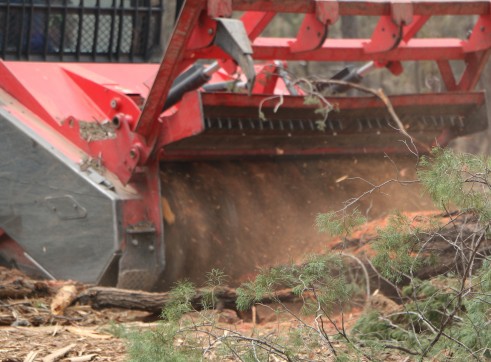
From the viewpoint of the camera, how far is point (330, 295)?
4.25 meters

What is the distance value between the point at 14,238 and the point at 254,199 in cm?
165

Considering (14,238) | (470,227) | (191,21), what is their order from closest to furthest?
(470,227) < (191,21) < (14,238)

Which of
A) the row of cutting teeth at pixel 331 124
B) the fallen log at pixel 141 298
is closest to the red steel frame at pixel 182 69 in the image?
the row of cutting teeth at pixel 331 124

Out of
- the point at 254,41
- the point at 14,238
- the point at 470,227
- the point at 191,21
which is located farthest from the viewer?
the point at 254,41

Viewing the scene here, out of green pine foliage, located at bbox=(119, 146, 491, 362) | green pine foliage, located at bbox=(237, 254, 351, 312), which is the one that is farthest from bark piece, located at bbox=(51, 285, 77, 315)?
green pine foliage, located at bbox=(237, 254, 351, 312)

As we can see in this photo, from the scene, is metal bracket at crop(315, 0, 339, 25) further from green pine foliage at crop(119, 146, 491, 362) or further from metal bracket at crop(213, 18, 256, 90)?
green pine foliage at crop(119, 146, 491, 362)

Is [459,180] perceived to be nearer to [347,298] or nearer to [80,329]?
[347,298]

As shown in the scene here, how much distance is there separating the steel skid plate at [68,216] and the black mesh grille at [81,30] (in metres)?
0.48

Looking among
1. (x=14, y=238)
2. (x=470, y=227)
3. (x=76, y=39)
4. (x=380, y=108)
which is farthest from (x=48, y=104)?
(x=470, y=227)

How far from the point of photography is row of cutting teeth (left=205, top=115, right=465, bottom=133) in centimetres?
730

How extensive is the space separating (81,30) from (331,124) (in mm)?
1777

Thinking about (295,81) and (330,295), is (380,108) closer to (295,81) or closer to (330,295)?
(295,81)

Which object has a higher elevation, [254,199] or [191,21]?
[191,21]

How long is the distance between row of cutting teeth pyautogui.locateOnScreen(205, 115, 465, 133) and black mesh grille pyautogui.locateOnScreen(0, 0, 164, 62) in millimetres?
693
